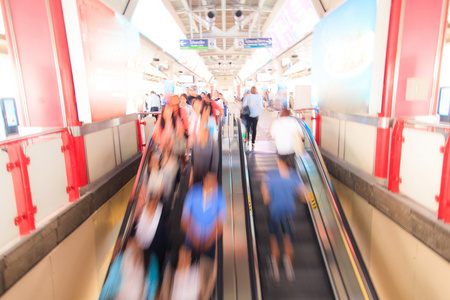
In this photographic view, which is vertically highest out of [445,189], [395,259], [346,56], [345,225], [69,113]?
[346,56]

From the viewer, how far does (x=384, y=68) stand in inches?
154

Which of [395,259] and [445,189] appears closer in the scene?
[445,189]

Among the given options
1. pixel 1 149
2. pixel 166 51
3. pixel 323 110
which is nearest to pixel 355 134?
pixel 323 110

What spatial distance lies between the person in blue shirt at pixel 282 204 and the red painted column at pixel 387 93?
1.40 m

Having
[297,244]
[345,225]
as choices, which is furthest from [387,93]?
[297,244]

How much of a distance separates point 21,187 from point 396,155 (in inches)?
165

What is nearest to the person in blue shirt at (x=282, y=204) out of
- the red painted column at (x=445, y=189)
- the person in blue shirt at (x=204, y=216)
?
the person in blue shirt at (x=204, y=216)

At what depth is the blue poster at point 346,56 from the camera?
441 centimetres

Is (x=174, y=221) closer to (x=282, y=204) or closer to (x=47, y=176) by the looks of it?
(x=282, y=204)

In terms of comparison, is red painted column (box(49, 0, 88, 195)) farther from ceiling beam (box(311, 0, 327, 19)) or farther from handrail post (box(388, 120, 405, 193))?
ceiling beam (box(311, 0, 327, 19))

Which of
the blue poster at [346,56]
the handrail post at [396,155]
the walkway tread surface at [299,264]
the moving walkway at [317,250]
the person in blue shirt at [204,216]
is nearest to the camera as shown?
the moving walkway at [317,250]

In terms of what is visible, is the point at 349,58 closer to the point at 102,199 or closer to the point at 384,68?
the point at 384,68

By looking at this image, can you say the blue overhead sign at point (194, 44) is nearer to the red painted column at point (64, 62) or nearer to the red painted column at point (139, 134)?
the red painted column at point (139, 134)

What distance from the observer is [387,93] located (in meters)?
3.91
